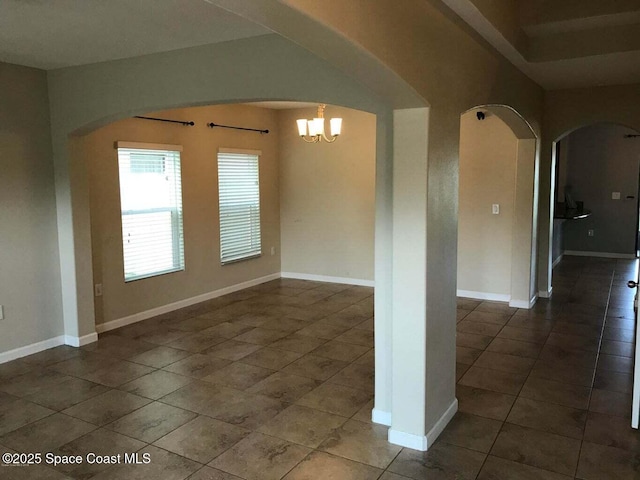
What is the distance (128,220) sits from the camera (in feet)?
17.9

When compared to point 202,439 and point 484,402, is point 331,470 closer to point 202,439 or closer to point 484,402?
point 202,439

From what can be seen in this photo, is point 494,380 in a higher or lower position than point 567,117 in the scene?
lower

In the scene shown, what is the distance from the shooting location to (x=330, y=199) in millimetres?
7445

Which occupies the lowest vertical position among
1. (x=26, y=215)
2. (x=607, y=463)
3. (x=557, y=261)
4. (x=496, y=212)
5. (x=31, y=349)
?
(x=607, y=463)

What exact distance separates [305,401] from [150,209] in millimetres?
3059

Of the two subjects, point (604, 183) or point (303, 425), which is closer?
point (303, 425)

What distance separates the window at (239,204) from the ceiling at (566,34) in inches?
146

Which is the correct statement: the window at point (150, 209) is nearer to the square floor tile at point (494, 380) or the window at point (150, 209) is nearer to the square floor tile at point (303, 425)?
the square floor tile at point (303, 425)

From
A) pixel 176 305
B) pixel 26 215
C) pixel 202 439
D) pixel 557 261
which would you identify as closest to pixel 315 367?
pixel 202 439

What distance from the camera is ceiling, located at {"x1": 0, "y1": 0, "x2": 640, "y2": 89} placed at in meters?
2.97

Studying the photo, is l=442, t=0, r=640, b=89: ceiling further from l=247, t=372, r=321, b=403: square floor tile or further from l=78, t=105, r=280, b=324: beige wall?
l=78, t=105, r=280, b=324: beige wall

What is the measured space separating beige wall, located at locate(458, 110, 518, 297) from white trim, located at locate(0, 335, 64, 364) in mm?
4544

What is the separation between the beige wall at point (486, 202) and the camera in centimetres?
617

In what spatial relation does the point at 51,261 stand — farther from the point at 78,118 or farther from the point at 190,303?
the point at 190,303
